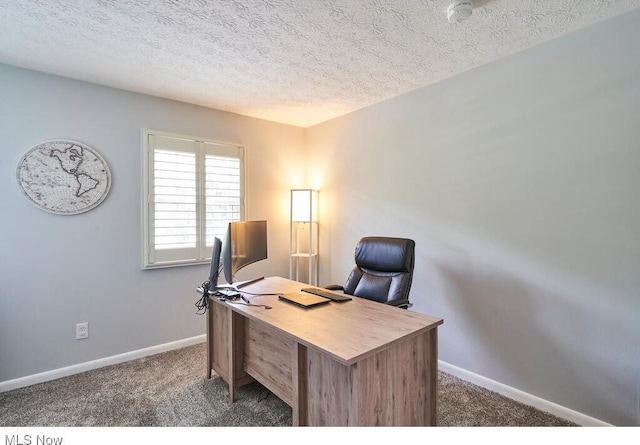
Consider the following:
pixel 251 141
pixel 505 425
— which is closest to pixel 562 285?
pixel 505 425

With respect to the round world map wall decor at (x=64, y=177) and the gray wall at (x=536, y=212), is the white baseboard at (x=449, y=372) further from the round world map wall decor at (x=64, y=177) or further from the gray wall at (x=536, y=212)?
the round world map wall decor at (x=64, y=177)

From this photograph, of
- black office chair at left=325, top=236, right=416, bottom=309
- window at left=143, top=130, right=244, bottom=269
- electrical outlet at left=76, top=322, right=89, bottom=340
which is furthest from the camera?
window at left=143, top=130, right=244, bottom=269

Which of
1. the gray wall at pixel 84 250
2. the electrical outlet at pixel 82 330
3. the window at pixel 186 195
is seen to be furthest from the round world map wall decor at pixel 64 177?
the electrical outlet at pixel 82 330

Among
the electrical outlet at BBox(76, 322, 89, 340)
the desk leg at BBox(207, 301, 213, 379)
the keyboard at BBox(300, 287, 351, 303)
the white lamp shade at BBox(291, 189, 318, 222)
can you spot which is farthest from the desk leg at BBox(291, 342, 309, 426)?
the white lamp shade at BBox(291, 189, 318, 222)

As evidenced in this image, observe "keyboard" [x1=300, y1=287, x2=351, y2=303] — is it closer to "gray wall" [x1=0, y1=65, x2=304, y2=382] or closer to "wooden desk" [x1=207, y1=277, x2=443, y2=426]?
"wooden desk" [x1=207, y1=277, x2=443, y2=426]

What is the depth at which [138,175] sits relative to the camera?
2779 millimetres

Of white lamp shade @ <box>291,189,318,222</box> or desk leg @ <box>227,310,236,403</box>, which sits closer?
desk leg @ <box>227,310,236,403</box>

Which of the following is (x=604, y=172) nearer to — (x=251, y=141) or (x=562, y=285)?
(x=562, y=285)

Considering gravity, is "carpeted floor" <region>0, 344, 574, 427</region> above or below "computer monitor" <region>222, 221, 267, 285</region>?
below

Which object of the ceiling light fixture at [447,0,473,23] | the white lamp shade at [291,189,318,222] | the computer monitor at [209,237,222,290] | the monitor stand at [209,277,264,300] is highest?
the ceiling light fixture at [447,0,473,23]

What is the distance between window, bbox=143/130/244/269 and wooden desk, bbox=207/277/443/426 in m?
1.27

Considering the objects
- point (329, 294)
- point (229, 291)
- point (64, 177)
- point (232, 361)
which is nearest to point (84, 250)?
point (64, 177)

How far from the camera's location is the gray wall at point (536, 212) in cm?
172

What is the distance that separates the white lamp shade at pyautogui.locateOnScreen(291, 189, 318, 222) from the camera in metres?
3.62
